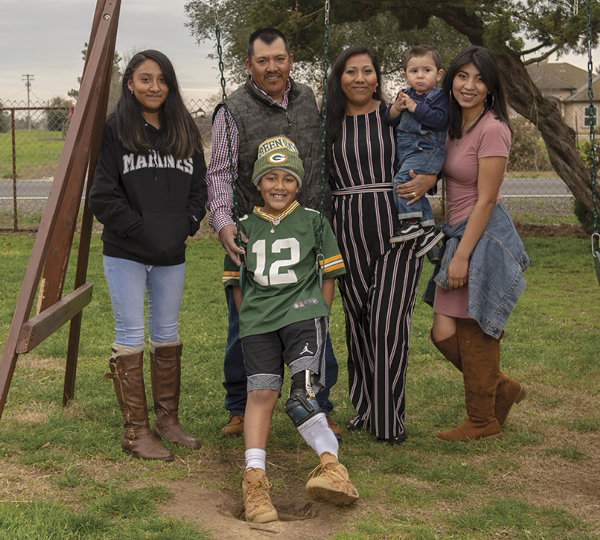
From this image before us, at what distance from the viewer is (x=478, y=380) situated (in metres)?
3.76

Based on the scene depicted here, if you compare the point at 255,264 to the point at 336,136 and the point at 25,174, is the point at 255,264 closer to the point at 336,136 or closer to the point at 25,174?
the point at 336,136

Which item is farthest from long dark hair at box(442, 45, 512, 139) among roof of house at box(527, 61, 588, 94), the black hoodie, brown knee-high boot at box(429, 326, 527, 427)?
roof of house at box(527, 61, 588, 94)

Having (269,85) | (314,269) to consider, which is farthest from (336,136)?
(314,269)

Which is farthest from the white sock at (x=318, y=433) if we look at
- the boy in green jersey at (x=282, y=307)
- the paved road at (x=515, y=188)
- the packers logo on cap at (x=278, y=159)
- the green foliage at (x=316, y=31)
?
A: the paved road at (x=515, y=188)

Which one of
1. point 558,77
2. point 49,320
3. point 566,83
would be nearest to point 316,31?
point 49,320

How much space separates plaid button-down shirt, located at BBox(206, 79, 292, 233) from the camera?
3484mm

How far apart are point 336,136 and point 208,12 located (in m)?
14.2

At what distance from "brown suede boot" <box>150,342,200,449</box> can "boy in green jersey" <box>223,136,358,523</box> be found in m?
0.62

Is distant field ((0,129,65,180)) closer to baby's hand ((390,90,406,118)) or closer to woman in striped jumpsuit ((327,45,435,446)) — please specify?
woman in striped jumpsuit ((327,45,435,446))

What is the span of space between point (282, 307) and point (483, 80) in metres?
1.55

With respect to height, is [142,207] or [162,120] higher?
[162,120]

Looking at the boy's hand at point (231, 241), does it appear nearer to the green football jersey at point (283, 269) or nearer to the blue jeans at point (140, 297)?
the green football jersey at point (283, 269)

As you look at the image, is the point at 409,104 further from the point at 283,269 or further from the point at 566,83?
the point at 566,83

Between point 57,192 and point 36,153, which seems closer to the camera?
point 57,192
